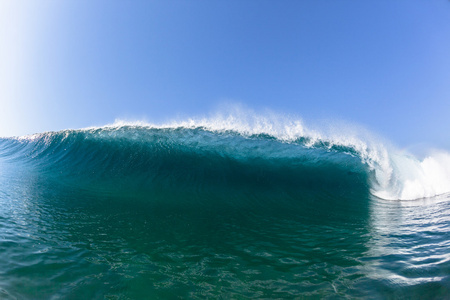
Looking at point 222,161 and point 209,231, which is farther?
point 222,161

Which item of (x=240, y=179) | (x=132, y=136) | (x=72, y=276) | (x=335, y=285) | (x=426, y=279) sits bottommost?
(x=72, y=276)

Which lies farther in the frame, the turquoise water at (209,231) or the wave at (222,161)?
the wave at (222,161)

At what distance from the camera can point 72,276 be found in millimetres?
2648

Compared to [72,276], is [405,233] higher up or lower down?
higher up

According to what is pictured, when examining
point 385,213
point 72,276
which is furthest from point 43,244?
point 385,213

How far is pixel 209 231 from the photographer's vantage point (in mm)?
4316

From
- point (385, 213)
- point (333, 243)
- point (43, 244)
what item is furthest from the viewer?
point (385, 213)

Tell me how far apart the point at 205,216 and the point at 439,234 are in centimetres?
463

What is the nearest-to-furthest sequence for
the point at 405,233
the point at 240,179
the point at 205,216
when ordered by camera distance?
the point at 405,233, the point at 205,216, the point at 240,179

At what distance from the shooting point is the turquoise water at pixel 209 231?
2482 mm

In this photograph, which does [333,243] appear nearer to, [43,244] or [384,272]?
[384,272]

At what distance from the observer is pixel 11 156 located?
1308 centimetres

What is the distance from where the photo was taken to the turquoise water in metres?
2.48

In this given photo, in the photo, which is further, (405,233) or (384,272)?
(405,233)
